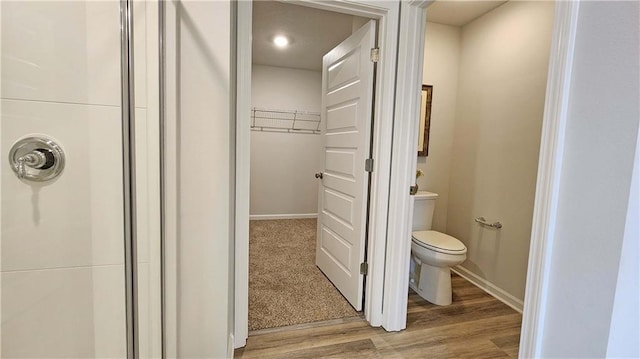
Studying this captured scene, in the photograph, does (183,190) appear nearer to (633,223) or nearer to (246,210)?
(246,210)

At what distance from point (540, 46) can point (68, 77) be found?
2.59m

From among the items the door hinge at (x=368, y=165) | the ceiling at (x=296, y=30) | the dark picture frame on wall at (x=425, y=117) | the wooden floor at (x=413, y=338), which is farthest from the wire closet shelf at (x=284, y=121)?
the wooden floor at (x=413, y=338)

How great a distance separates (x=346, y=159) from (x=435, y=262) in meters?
0.98

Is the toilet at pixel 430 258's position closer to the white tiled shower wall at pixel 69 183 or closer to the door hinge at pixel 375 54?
the door hinge at pixel 375 54

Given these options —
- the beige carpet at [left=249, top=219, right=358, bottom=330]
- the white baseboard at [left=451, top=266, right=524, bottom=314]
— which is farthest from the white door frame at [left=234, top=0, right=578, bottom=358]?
the white baseboard at [left=451, top=266, right=524, bottom=314]

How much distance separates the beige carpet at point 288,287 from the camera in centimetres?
204

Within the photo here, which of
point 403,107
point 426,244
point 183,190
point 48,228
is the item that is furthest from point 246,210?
point 426,244

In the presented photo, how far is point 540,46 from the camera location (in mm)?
2086

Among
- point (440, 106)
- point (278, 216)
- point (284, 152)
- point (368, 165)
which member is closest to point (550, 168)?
point (368, 165)

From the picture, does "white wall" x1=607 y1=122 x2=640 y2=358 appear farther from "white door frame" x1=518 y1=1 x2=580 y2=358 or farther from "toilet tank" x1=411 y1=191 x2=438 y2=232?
"toilet tank" x1=411 y1=191 x2=438 y2=232

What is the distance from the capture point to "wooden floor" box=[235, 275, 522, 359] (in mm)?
1697

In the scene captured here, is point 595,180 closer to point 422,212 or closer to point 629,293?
point 629,293

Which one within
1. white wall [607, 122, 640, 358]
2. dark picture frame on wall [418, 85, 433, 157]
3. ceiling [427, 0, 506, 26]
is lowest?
white wall [607, 122, 640, 358]

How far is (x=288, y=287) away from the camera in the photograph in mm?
2428
